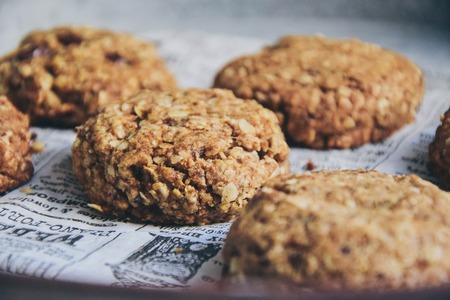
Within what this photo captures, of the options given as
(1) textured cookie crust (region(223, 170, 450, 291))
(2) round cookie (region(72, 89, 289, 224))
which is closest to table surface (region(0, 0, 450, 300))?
(2) round cookie (region(72, 89, 289, 224))

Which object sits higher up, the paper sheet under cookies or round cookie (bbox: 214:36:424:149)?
round cookie (bbox: 214:36:424:149)

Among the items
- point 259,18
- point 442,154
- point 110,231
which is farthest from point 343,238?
point 259,18

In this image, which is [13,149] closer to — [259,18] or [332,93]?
[332,93]

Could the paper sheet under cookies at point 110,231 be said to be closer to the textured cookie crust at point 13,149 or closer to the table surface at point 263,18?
the textured cookie crust at point 13,149

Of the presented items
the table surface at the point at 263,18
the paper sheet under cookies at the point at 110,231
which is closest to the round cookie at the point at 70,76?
the paper sheet under cookies at the point at 110,231

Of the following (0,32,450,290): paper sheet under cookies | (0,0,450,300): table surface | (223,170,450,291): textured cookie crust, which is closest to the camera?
(223,170,450,291): textured cookie crust

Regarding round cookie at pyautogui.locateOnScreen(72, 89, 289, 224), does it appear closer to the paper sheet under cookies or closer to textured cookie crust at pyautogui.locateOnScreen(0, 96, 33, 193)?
the paper sheet under cookies

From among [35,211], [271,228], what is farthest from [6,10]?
[271,228]
